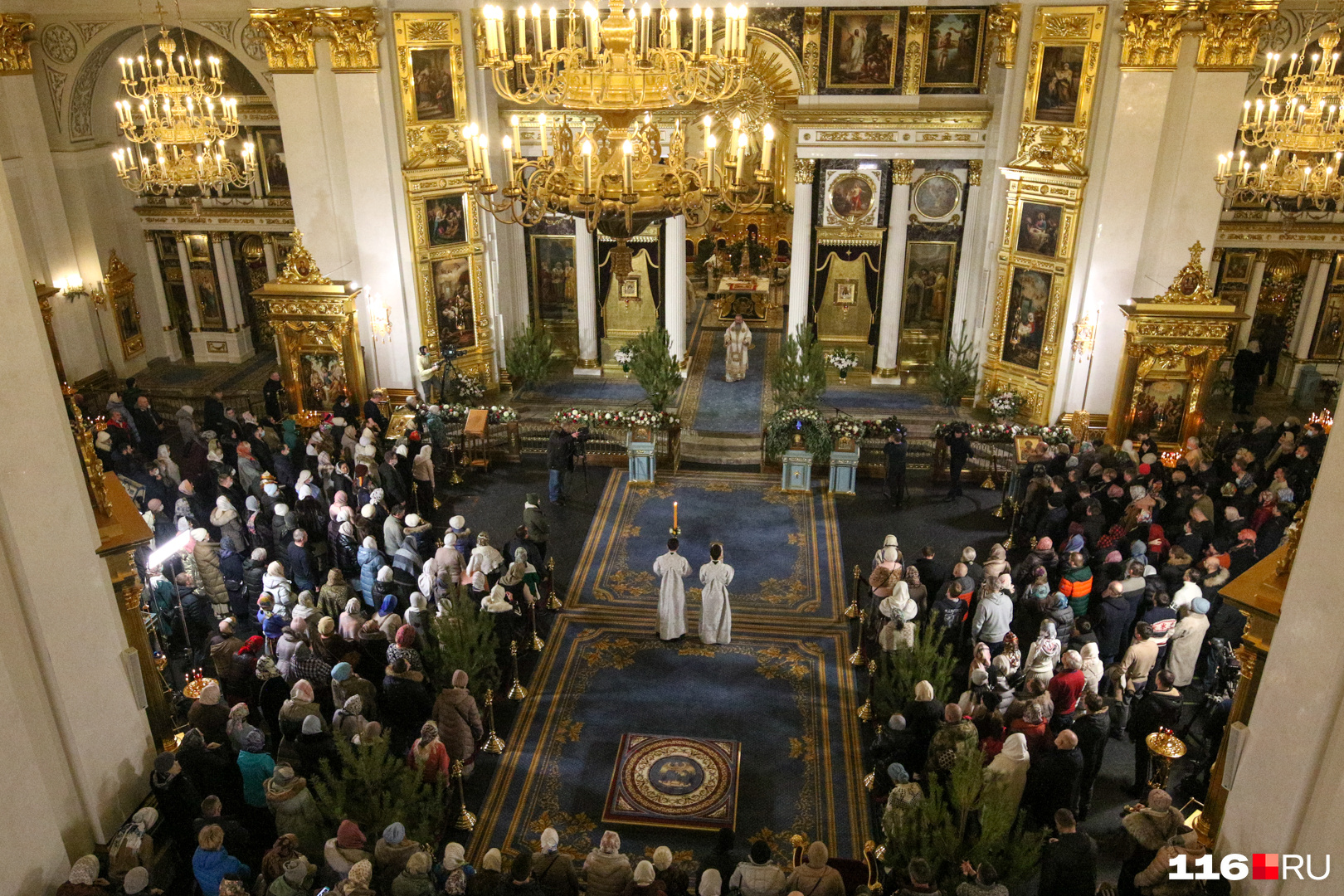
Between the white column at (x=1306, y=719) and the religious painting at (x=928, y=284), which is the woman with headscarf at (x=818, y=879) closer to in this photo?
the white column at (x=1306, y=719)

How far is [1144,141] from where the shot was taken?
15453 mm

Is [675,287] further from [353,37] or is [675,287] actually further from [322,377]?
[353,37]

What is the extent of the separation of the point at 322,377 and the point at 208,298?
596cm

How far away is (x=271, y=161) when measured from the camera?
20.6 meters

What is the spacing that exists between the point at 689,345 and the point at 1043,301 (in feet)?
26.7

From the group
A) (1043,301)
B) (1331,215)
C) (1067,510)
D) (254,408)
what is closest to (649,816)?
(1067,510)

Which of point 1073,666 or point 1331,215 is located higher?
point 1331,215

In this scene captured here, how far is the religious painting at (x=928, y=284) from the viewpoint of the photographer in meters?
19.6

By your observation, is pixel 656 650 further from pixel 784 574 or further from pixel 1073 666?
pixel 1073 666

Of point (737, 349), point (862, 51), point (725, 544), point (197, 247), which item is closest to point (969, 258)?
point (862, 51)

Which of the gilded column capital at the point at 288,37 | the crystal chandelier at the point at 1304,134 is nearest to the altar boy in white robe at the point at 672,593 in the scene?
the crystal chandelier at the point at 1304,134

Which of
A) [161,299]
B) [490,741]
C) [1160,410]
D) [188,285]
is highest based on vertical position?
[188,285]

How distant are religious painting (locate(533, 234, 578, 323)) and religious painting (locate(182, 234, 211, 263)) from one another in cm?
690

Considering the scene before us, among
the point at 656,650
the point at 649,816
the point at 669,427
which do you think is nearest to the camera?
the point at 649,816
